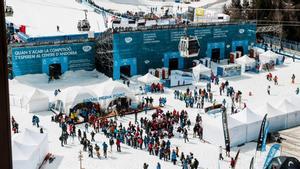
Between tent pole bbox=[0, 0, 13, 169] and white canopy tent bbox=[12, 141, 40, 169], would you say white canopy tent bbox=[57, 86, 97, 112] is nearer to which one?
white canopy tent bbox=[12, 141, 40, 169]

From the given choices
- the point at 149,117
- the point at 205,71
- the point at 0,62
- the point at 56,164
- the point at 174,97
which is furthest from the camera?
the point at 205,71

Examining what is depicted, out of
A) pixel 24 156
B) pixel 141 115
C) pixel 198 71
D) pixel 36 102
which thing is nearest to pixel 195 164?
pixel 24 156

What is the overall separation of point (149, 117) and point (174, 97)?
4.12m

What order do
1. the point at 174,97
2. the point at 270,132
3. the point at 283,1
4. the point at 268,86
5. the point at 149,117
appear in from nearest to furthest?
1. the point at 270,132
2. the point at 149,117
3. the point at 174,97
4. the point at 268,86
5. the point at 283,1

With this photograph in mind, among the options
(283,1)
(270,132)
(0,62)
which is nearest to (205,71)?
(270,132)

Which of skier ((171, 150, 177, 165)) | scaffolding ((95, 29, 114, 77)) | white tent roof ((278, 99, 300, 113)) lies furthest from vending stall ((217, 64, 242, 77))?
skier ((171, 150, 177, 165))

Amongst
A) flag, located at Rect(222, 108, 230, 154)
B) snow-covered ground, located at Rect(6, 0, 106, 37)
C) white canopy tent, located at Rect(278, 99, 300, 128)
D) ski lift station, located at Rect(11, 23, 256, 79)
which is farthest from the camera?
snow-covered ground, located at Rect(6, 0, 106, 37)

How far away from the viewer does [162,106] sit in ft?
85.3

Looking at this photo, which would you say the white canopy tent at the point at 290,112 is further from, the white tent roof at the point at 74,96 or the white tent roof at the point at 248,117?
the white tent roof at the point at 74,96

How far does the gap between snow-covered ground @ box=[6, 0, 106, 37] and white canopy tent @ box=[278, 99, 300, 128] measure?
2241 cm

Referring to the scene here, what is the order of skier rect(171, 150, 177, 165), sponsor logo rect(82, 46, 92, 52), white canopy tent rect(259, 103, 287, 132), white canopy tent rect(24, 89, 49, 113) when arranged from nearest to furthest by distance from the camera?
skier rect(171, 150, 177, 165)
white canopy tent rect(259, 103, 287, 132)
white canopy tent rect(24, 89, 49, 113)
sponsor logo rect(82, 46, 92, 52)

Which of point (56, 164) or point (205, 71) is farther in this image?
point (205, 71)

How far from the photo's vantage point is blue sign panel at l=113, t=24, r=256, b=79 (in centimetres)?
3225

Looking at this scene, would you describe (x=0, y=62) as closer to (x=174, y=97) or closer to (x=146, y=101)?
(x=146, y=101)
